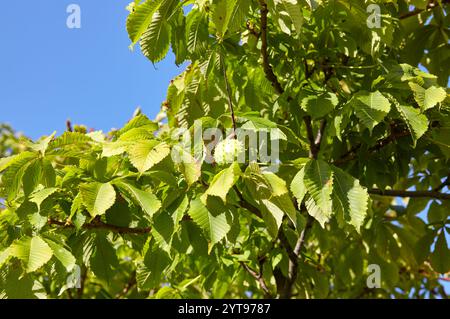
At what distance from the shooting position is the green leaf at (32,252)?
54.9 inches

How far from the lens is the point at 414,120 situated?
1.62 metres

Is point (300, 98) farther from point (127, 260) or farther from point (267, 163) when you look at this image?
point (127, 260)

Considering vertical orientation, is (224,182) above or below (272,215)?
above

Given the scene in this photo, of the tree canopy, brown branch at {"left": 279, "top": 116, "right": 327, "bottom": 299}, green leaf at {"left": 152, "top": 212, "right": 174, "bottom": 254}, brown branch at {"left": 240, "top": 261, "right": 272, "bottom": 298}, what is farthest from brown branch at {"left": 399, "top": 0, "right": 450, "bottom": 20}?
green leaf at {"left": 152, "top": 212, "right": 174, "bottom": 254}

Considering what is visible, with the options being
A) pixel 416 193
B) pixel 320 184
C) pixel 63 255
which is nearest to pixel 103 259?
pixel 63 255

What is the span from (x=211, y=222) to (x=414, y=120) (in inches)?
27.0

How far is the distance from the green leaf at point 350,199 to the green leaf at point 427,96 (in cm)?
32

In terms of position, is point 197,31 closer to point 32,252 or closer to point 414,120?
point 414,120

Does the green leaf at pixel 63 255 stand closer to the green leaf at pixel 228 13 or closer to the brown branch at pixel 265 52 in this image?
the green leaf at pixel 228 13

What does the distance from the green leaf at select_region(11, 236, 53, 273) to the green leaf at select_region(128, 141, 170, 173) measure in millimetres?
321

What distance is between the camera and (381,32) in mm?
1823
